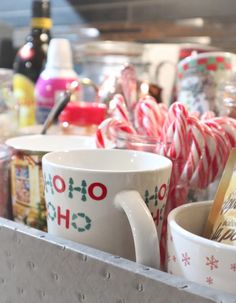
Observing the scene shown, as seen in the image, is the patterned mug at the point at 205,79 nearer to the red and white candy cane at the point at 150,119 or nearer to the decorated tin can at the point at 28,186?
the red and white candy cane at the point at 150,119

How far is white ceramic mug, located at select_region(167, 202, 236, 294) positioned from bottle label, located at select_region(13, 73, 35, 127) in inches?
17.9

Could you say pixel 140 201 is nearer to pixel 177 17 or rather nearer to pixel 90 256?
pixel 90 256

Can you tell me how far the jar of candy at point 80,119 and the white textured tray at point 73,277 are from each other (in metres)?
0.24

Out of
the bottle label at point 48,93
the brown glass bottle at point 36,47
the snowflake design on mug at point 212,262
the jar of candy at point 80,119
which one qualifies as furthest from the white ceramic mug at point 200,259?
the brown glass bottle at point 36,47

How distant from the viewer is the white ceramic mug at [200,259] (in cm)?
30

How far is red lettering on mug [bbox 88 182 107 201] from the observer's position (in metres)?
0.35

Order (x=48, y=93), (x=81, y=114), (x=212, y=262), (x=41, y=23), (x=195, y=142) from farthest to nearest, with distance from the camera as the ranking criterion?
1. (x=41, y=23)
2. (x=48, y=93)
3. (x=81, y=114)
4. (x=195, y=142)
5. (x=212, y=262)

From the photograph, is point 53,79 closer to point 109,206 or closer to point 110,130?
point 110,130

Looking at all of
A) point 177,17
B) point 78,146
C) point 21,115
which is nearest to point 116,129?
point 78,146

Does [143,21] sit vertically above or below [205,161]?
above

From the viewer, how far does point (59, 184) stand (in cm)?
37

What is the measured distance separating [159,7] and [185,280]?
0.69 metres

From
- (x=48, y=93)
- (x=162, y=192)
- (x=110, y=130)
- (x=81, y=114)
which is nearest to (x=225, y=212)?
(x=162, y=192)

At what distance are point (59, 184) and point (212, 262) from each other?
128 mm
